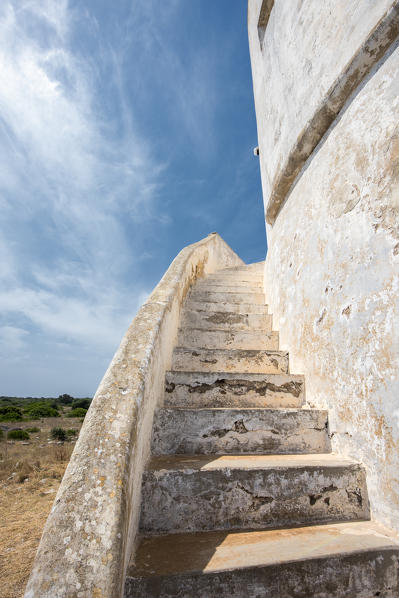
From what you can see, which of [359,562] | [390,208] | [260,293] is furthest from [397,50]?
[260,293]

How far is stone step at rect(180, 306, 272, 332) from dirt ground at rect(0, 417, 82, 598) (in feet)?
7.66

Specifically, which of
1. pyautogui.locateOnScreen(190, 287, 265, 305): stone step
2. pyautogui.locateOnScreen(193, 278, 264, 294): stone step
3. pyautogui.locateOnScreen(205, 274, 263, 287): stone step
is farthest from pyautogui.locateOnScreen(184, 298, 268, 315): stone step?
pyautogui.locateOnScreen(205, 274, 263, 287): stone step

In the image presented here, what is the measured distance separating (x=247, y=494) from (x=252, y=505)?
58mm

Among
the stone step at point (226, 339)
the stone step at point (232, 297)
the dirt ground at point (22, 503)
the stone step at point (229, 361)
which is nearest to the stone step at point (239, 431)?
the stone step at point (229, 361)

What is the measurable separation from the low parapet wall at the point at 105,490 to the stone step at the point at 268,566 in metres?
0.14

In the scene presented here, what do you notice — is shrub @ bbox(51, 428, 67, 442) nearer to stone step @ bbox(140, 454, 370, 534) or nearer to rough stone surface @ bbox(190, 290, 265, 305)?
rough stone surface @ bbox(190, 290, 265, 305)

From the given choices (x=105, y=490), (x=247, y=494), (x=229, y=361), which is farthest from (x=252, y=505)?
(x=229, y=361)

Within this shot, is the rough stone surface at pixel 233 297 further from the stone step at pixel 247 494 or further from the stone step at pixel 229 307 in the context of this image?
the stone step at pixel 247 494

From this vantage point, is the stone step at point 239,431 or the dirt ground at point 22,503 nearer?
the stone step at point 239,431

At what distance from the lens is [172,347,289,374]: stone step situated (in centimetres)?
251

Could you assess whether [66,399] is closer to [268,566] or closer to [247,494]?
[247,494]

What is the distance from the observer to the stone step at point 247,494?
134 centimetres

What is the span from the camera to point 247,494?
1.41 metres

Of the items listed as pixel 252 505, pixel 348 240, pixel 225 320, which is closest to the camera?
pixel 252 505
